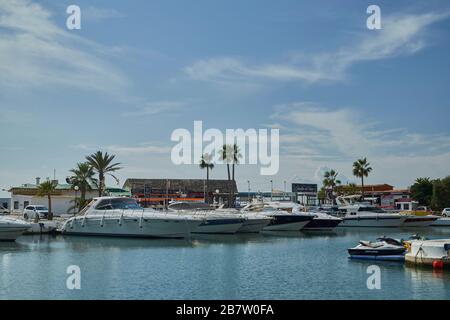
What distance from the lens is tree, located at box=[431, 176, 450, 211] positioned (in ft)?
323

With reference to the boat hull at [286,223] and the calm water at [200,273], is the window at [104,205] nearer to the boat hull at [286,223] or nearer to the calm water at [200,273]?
the calm water at [200,273]

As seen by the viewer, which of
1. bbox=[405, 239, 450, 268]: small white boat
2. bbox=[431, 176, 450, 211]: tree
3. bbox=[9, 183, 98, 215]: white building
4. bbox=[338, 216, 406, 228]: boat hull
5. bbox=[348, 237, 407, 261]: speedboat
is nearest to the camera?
bbox=[405, 239, 450, 268]: small white boat

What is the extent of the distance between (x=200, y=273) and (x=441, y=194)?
8225cm

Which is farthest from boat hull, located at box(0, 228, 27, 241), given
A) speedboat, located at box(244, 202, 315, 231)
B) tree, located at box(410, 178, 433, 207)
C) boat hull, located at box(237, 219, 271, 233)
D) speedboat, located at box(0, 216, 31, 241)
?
tree, located at box(410, 178, 433, 207)

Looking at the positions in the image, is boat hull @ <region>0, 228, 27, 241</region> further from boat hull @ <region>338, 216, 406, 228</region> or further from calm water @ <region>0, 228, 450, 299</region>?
boat hull @ <region>338, 216, 406, 228</region>

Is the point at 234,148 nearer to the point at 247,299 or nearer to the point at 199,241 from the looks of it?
the point at 199,241

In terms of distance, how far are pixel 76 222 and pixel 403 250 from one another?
1279 inches

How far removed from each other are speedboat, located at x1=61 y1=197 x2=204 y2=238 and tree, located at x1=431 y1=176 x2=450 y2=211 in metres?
66.2

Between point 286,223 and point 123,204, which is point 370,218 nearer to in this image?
point 286,223

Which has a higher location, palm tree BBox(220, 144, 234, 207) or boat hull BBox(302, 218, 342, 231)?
palm tree BBox(220, 144, 234, 207)

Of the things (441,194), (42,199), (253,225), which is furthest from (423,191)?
(42,199)

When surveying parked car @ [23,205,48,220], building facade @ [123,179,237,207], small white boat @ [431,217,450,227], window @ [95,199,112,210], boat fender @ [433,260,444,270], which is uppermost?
building facade @ [123,179,237,207]

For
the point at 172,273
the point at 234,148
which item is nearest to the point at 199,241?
the point at 172,273
